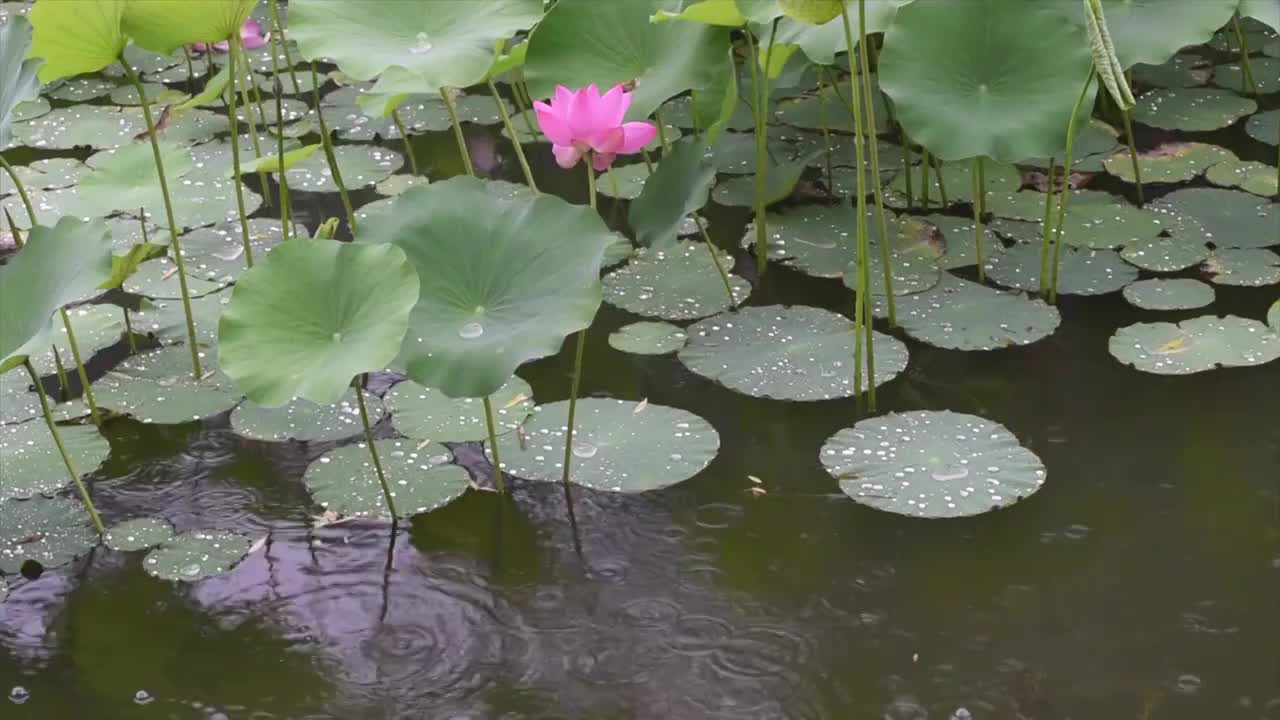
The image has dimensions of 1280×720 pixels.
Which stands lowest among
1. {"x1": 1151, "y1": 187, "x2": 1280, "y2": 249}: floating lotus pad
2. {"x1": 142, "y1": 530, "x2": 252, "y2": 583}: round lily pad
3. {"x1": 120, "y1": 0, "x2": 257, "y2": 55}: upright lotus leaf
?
{"x1": 142, "y1": 530, "x2": 252, "y2": 583}: round lily pad

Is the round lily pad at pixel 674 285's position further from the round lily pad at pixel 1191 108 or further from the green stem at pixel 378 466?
the round lily pad at pixel 1191 108

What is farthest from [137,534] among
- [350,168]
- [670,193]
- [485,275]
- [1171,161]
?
[1171,161]

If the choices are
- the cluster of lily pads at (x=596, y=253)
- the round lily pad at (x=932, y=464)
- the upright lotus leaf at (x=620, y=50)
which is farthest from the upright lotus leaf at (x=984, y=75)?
the round lily pad at (x=932, y=464)

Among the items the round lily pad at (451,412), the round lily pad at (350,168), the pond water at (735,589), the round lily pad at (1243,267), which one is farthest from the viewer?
the round lily pad at (350,168)

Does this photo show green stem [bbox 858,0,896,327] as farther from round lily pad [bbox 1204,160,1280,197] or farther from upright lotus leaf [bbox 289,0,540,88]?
round lily pad [bbox 1204,160,1280,197]

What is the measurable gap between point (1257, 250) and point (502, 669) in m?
1.60

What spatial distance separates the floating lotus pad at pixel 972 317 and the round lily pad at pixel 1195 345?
0.13 metres

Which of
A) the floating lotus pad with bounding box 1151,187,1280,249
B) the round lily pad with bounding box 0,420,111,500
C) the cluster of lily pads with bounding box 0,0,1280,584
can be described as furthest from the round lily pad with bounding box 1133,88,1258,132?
the round lily pad with bounding box 0,420,111,500

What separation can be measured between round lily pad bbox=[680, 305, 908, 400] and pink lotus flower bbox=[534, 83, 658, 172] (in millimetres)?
441

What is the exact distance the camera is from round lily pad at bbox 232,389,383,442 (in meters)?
2.07

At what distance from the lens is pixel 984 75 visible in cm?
215

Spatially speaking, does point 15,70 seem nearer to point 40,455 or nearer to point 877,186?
point 40,455

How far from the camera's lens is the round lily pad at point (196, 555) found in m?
1.80

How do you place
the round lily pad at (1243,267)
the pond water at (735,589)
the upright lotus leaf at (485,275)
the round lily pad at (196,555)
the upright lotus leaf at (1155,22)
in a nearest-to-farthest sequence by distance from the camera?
the pond water at (735,589)
the upright lotus leaf at (485,275)
the round lily pad at (196,555)
the upright lotus leaf at (1155,22)
the round lily pad at (1243,267)
